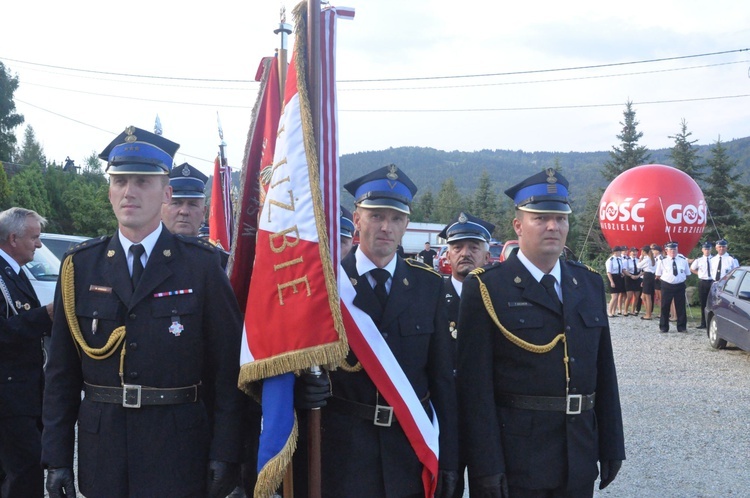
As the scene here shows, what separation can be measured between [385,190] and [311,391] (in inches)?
39.6

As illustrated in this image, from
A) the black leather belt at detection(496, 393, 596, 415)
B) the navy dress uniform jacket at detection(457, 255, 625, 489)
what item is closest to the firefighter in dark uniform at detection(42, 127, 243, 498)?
the navy dress uniform jacket at detection(457, 255, 625, 489)

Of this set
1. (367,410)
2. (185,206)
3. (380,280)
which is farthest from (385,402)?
(185,206)

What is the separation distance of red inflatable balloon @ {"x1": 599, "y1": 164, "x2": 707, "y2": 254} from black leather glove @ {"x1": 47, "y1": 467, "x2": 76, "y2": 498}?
19833 mm

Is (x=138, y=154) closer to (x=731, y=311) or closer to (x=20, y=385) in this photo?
(x=20, y=385)

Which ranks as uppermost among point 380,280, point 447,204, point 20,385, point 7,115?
point 7,115

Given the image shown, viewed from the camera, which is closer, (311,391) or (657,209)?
(311,391)

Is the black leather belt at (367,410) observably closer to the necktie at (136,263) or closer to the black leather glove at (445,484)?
the black leather glove at (445,484)

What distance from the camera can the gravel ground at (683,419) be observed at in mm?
5375

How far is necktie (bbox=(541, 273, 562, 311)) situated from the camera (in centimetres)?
300

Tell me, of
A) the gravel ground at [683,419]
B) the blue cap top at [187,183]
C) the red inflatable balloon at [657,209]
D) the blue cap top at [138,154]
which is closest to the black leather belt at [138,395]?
the blue cap top at [138,154]

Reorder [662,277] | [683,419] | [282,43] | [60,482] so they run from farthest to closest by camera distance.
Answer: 1. [662,277]
2. [683,419]
3. [282,43]
4. [60,482]

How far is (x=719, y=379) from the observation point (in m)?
9.48

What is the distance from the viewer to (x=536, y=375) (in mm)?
2902

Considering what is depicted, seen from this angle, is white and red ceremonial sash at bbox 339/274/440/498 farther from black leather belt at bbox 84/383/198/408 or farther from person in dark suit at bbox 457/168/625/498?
black leather belt at bbox 84/383/198/408
